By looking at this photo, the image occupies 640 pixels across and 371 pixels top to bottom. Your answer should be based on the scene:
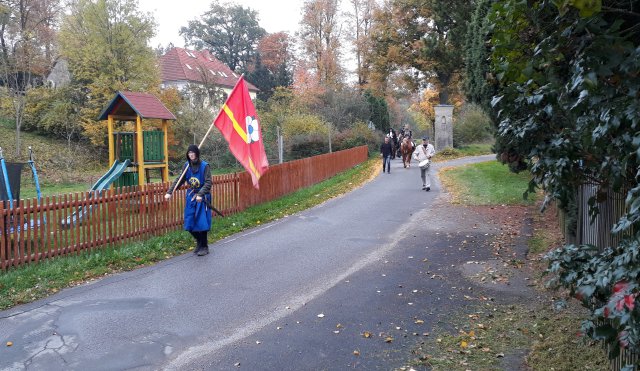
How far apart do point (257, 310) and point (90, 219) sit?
13.9 ft

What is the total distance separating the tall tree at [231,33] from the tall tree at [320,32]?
1512cm

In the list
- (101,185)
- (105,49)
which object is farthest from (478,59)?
(105,49)

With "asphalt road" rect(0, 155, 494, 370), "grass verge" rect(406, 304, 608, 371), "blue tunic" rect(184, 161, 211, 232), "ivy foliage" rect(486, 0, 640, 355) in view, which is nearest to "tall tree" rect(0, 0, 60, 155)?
"blue tunic" rect(184, 161, 211, 232)

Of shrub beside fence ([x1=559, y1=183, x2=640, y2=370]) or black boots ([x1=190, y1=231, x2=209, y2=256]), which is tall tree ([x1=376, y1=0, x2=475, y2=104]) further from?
black boots ([x1=190, y1=231, x2=209, y2=256])

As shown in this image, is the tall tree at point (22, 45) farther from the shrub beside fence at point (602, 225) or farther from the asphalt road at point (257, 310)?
the shrub beside fence at point (602, 225)

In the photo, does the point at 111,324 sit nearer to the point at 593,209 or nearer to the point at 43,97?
the point at 593,209

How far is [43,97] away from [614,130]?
35.8 m

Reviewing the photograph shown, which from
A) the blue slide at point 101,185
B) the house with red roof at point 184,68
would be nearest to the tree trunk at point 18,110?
the blue slide at point 101,185

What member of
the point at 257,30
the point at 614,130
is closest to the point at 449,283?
the point at 614,130

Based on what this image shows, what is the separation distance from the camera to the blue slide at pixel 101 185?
9.05 metres

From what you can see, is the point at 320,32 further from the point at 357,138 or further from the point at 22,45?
the point at 22,45

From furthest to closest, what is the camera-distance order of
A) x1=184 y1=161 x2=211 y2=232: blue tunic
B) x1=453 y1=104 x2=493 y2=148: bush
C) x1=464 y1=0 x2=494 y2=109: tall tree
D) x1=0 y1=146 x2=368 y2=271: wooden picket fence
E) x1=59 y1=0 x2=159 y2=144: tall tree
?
x1=453 y1=104 x2=493 y2=148: bush → x1=59 y1=0 x2=159 y2=144: tall tree → x1=464 y1=0 x2=494 y2=109: tall tree → x1=184 y1=161 x2=211 y2=232: blue tunic → x1=0 y1=146 x2=368 y2=271: wooden picket fence

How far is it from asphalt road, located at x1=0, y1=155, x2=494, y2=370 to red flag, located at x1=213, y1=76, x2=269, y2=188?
193 cm

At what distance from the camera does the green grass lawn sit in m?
14.4
